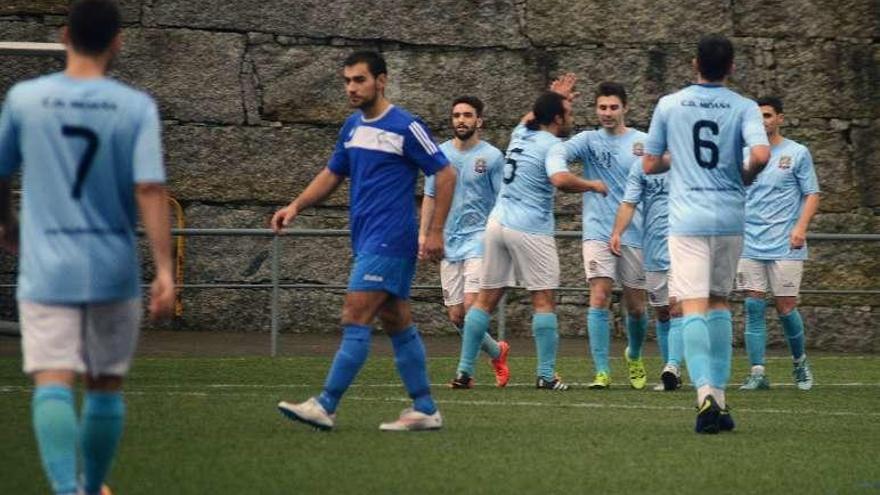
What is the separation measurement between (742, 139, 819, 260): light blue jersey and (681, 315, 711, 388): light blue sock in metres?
4.29

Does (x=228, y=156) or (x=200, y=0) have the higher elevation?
(x=200, y=0)

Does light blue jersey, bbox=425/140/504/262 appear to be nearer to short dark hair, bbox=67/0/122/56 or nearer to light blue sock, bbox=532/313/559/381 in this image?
light blue sock, bbox=532/313/559/381

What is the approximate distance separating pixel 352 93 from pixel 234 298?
9.12 m

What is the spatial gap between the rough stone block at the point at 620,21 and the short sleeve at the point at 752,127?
950cm

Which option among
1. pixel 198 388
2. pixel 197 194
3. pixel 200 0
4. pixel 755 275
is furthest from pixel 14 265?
pixel 755 275

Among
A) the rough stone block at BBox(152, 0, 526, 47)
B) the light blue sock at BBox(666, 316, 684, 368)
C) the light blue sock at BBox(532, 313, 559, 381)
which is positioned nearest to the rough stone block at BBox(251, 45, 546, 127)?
the rough stone block at BBox(152, 0, 526, 47)

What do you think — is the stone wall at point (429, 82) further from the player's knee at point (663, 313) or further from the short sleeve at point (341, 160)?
the short sleeve at point (341, 160)

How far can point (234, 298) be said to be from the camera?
757 inches

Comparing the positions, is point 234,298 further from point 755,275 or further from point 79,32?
point 79,32

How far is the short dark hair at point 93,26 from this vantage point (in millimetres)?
6820

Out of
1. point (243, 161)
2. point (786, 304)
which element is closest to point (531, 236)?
point (786, 304)

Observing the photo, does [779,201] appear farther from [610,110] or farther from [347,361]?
[347,361]

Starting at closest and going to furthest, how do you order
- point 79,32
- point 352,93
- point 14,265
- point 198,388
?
1. point 79,32
2. point 352,93
3. point 198,388
4. point 14,265

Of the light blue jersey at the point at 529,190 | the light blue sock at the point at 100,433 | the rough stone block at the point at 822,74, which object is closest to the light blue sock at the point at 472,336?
the light blue jersey at the point at 529,190
